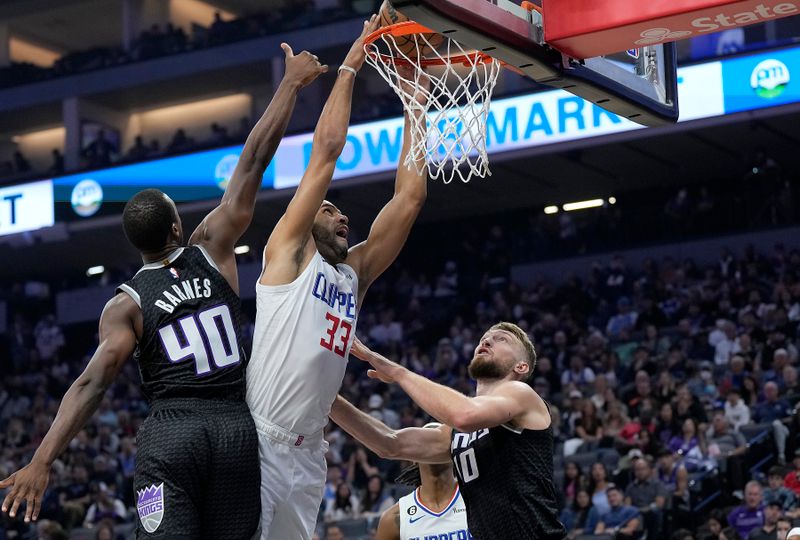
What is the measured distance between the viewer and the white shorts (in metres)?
4.41

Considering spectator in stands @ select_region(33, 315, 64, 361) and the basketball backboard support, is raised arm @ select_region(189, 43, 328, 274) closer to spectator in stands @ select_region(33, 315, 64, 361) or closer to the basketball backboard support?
the basketball backboard support

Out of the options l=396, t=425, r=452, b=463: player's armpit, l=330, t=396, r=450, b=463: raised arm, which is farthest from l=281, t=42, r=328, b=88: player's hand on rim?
l=396, t=425, r=452, b=463: player's armpit

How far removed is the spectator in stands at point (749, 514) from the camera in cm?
1052

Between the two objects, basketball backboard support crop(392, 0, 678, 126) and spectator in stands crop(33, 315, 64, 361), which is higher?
basketball backboard support crop(392, 0, 678, 126)

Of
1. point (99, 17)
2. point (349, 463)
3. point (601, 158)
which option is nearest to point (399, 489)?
point (349, 463)

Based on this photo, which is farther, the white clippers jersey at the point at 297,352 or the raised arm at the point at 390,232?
the raised arm at the point at 390,232

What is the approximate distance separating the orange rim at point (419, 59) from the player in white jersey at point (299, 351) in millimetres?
573

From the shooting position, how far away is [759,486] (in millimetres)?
10914

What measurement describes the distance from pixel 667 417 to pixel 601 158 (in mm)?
Result: 7897

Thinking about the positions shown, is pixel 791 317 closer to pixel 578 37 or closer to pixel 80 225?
pixel 578 37

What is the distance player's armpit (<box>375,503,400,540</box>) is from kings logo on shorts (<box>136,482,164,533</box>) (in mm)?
2687

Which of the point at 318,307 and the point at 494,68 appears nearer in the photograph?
the point at 318,307

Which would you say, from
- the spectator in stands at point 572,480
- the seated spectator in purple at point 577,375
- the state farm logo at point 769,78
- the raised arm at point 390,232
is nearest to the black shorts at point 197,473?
the raised arm at point 390,232

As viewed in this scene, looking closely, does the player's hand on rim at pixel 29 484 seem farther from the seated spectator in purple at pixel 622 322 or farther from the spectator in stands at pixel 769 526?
the seated spectator in purple at pixel 622 322
